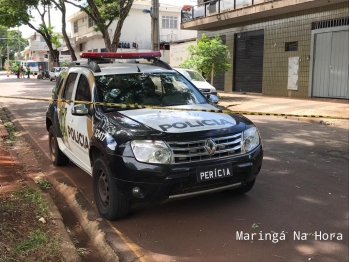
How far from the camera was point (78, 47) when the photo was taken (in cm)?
5009

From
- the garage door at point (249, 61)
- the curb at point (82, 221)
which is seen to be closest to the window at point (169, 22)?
the garage door at point (249, 61)

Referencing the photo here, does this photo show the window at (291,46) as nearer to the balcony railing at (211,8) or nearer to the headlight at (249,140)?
the balcony railing at (211,8)

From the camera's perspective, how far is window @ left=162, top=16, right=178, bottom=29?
133 ft

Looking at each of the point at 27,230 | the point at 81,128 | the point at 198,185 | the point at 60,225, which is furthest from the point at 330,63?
the point at 27,230

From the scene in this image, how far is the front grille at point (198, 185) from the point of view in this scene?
3.76 m

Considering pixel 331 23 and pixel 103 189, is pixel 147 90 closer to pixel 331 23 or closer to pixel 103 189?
pixel 103 189

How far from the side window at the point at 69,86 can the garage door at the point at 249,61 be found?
1672cm

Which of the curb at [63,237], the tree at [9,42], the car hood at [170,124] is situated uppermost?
the tree at [9,42]

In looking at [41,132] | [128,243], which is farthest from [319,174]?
[41,132]

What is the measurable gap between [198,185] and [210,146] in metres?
0.41

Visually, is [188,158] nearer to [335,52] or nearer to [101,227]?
[101,227]

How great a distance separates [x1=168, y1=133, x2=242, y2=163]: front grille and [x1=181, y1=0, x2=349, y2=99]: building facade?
46.5ft

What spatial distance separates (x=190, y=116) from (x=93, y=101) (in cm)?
125

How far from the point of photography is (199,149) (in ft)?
12.5
